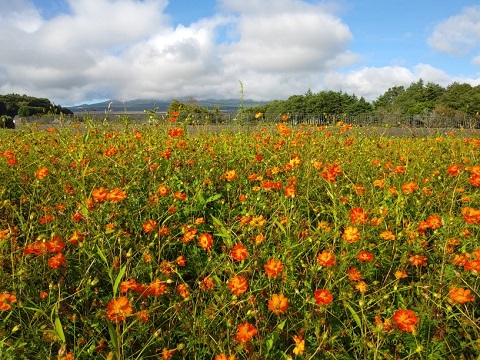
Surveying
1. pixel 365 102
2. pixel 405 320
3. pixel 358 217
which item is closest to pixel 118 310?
pixel 405 320

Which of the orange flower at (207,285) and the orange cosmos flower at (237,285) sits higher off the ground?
the orange cosmos flower at (237,285)

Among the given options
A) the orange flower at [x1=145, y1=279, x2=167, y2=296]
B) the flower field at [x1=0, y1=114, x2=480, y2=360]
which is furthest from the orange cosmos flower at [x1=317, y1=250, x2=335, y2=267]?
the orange flower at [x1=145, y1=279, x2=167, y2=296]

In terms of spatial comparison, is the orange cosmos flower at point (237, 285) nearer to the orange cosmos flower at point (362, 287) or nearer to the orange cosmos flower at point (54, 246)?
the orange cosmos flower at point (362, 287)

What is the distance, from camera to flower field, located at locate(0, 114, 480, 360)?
1.20 metres

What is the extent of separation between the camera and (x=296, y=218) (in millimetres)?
1778

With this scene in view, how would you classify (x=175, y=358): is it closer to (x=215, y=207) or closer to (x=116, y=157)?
(x=215, y=207)

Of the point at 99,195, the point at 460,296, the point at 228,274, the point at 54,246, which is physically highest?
the point at 99,195

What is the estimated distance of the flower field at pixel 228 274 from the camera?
3.93 feet

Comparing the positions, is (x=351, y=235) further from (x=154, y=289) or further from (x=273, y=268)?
(x=154, y=289)

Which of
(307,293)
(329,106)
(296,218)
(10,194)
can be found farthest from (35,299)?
(329,106)

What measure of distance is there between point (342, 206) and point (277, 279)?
0.71 metres

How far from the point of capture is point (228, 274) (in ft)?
5.19

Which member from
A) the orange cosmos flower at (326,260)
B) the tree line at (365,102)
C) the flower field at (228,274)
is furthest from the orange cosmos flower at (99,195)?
the tree line at (365,102)

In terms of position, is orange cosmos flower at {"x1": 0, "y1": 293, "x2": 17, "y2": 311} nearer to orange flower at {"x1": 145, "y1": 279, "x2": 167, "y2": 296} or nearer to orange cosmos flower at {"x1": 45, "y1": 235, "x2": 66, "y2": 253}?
orange cosmos flower at {"x1": 45, "y1": 235, "x2": 66, "y2": 253}
